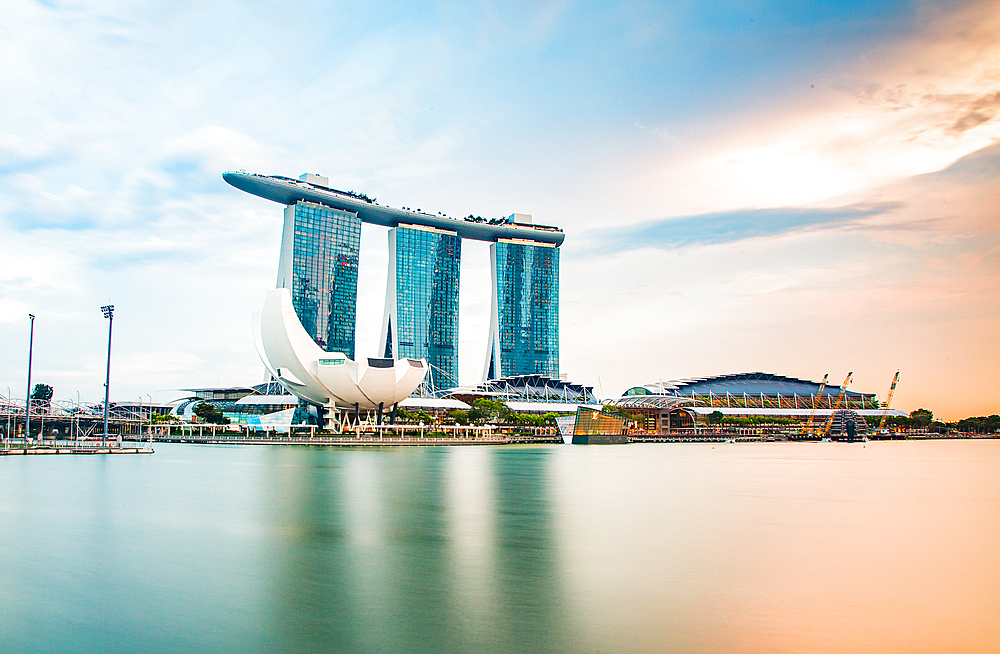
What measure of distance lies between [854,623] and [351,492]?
578 inches

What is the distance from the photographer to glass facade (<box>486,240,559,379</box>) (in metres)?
117

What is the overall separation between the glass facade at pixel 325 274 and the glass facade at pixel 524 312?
23.5m

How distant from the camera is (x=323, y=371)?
6419 cm

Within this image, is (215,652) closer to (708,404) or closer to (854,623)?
(854,623)

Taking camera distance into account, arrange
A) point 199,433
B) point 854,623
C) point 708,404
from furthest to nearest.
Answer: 1. point 708,404
2. point 199,433
3. point 854,623

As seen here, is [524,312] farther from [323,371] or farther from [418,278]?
[323,371]

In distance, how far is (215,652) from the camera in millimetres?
6863

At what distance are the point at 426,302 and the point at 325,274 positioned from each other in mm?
15888

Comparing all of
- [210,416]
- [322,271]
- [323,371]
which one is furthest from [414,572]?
[322,271]

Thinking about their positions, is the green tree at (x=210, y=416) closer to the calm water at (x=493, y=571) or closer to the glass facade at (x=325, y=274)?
the glass facade at (x=325, y=274)

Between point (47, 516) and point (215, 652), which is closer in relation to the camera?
point (215, 652)

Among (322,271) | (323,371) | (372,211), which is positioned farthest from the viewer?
(372,211)

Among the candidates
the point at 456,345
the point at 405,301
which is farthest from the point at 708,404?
the point at 405,301

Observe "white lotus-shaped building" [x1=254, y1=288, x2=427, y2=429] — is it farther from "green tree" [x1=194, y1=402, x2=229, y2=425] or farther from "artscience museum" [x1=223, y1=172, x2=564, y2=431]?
"artscience museum" [x1=223, y1=172, x2=564, y2=431]
